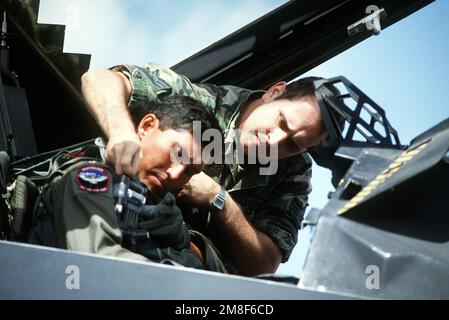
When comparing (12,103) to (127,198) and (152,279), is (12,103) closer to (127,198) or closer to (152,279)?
(127,198)

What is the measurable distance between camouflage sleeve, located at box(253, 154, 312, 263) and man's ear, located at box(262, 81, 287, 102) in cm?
29

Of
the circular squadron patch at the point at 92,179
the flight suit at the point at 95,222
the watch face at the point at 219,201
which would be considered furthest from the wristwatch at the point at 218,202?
the circular squadron patch at the point at 92,179

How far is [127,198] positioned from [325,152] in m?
0.59

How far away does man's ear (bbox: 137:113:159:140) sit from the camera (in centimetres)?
279

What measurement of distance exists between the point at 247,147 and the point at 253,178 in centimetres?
15

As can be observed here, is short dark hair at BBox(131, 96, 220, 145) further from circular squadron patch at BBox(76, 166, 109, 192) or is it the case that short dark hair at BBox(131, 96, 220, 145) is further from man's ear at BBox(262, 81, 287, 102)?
man's ear at BBox(262, 81, 287, 102)

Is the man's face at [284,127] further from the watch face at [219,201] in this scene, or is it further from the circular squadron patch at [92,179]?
the circular squadron patch at [92,179]

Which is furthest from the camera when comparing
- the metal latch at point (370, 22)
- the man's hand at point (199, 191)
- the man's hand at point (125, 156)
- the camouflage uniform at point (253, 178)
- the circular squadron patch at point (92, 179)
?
the metal latch at point (370, 22)

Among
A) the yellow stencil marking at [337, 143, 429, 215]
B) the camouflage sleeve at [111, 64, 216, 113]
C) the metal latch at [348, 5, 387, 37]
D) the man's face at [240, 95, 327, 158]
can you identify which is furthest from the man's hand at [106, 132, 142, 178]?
the metal latch at [348, 5, 387, 37]

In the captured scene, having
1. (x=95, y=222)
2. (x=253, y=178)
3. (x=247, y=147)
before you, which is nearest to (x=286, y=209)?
(x=253, y=178)

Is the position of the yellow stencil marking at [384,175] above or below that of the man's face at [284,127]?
above

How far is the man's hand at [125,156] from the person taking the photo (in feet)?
7.55

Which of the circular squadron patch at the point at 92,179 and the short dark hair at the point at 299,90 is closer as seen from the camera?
the circular squadron patch at the point at 92,179

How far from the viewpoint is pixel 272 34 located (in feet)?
12.7
